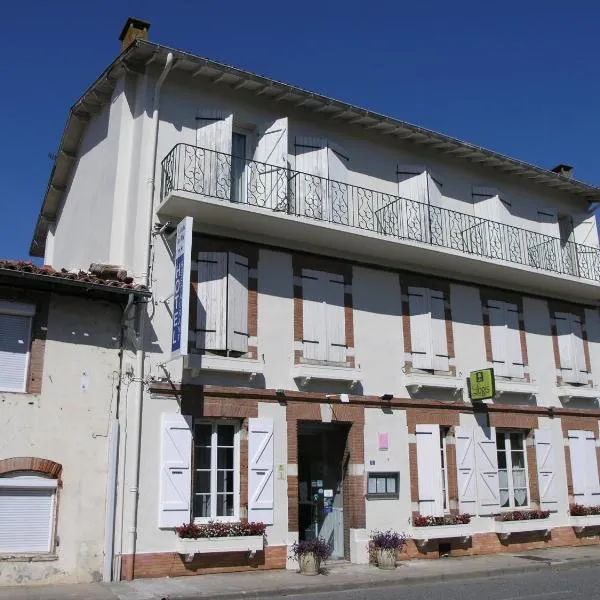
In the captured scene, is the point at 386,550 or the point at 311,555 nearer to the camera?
the point at 311,555

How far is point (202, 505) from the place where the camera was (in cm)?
1205

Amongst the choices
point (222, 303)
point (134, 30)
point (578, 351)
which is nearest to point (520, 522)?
point (578, 351)

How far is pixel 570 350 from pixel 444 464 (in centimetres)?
527

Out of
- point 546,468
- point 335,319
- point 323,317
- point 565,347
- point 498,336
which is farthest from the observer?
point 565,347

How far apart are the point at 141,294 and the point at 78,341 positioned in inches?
50.3

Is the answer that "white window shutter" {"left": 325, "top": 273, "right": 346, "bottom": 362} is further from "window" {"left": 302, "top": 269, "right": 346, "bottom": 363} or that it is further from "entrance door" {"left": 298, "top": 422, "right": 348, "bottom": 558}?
"entrance door" {"left": 298, "top": 422, "right": 348, "bottom": 558}

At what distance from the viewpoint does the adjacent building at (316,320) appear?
1215 centimetres

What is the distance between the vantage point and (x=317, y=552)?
11.8m

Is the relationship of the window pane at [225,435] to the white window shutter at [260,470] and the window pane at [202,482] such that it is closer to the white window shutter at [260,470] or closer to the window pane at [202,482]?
the white window shutter at [260,470]

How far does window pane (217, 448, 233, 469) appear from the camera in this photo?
12438 mm

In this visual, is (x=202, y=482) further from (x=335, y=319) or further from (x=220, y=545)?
(x=335, y=319)

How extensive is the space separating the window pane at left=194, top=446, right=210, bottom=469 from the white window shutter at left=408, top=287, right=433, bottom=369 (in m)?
4.94

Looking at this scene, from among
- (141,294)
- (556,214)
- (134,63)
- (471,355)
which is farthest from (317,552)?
(556,214)

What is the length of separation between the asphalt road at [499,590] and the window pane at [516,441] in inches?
160
